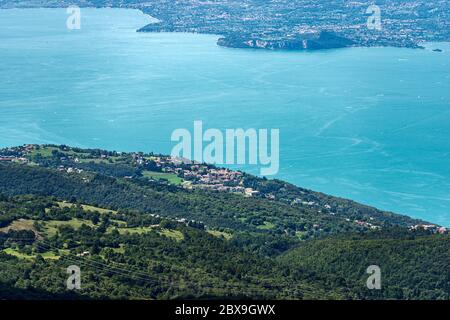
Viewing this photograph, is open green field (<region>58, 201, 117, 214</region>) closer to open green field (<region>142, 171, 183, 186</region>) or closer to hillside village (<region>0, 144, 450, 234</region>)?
hillside village (<region>0, 144, 450, 234</region>)

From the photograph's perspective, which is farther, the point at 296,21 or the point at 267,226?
the point at 296,21

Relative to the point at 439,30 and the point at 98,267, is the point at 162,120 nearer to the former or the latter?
the point at 98,267

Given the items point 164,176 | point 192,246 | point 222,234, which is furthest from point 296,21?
point 192,246

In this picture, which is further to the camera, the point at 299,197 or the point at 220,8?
the point at 220,8

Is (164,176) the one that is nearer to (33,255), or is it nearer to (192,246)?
(192,246)
